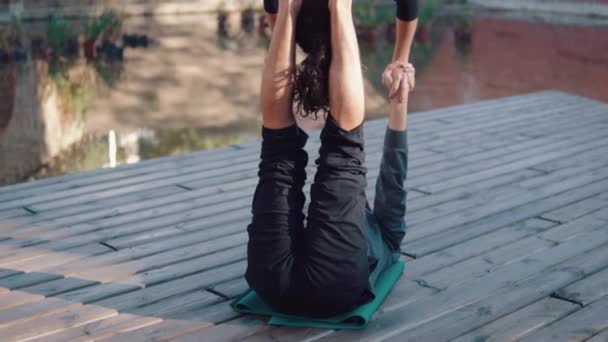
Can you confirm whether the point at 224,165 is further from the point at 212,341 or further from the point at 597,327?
the point at 597,327

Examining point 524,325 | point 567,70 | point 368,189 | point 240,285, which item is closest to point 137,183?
point 368,189

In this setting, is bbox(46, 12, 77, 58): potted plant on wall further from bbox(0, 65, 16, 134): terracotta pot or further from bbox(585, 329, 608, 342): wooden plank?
bbox(585, 329, 608, 342): wooden plank

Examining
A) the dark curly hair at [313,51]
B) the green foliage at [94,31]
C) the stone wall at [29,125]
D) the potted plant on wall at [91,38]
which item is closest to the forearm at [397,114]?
the dark curly hair at [313,51]

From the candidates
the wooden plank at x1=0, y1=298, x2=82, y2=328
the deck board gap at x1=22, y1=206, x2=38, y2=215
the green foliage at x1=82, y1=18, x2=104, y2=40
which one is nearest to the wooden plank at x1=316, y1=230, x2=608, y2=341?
the wooden plank at x1=0, y1=298, x2=82, y2=328

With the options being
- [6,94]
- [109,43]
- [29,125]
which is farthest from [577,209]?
[109,43]

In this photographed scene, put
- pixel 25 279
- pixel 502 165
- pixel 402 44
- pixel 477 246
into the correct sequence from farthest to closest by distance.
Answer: pixel 502 165 < pixel 477 246 < pixel 25 279 < pixel 402 44

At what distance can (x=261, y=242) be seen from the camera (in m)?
1.97

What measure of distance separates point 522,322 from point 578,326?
0.14 metres

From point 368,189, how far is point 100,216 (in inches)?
40.9

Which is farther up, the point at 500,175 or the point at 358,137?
the point at 358,137

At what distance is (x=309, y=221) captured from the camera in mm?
1975

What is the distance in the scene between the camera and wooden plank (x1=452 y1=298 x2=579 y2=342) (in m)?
1.99

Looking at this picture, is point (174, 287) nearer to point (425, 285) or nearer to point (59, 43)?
point (425, 285)

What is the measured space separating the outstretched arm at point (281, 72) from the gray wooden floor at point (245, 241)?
1.75ft
